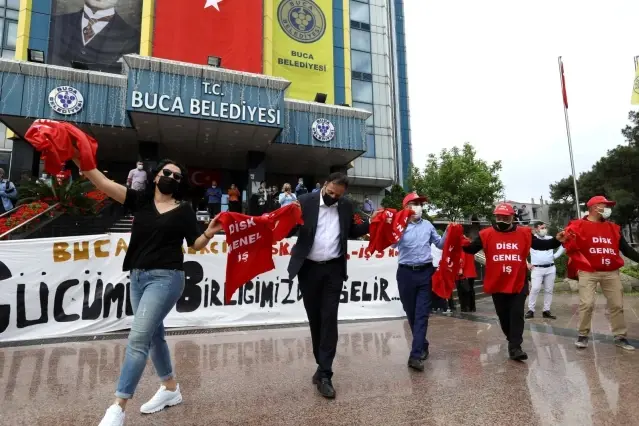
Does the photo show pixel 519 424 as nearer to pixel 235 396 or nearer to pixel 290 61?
pixel 235 396

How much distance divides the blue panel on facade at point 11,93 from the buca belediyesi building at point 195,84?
40 millimetres

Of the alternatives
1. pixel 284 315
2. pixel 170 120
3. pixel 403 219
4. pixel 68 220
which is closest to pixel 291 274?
pixel 403 219

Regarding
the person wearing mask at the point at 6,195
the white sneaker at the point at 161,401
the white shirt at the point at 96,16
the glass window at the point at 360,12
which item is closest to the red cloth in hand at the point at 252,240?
the white sneaker at the point at 161,401

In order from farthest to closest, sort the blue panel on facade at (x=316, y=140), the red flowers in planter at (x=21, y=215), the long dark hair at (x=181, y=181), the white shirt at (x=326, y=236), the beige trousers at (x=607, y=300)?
1. the blue panel on facade at (x=316, y=140)
2. the red flowers in planter at (x=21, y=215)
3. the beige trousers at (x=607, y=300)
4. the white shirt at (x=326, y=236)
5. the long dark hair at (x=181, y=181)

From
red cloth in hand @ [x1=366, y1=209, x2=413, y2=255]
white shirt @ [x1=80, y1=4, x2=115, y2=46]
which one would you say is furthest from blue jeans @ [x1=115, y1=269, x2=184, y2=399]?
white shirt @ [x1=80, y1=4, x2=115, y2=46]

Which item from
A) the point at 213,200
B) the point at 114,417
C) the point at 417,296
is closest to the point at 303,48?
the point at 213,200

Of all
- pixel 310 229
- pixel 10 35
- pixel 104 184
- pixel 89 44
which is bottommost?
pixel 310 229

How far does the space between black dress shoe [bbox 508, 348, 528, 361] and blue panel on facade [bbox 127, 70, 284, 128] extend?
609 inches

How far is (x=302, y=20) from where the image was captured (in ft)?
91.2

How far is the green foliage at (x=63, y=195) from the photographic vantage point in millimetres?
11398

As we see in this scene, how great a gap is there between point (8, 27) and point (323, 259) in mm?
36394

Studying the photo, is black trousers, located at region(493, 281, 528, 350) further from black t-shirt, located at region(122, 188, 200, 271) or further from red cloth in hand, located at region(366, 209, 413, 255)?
black t-shirt, located at region(122, 188, 200, 271)

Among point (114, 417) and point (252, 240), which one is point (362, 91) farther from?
point (114, 417)

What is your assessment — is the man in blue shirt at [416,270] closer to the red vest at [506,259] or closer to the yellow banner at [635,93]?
the red vest at [506,259]
